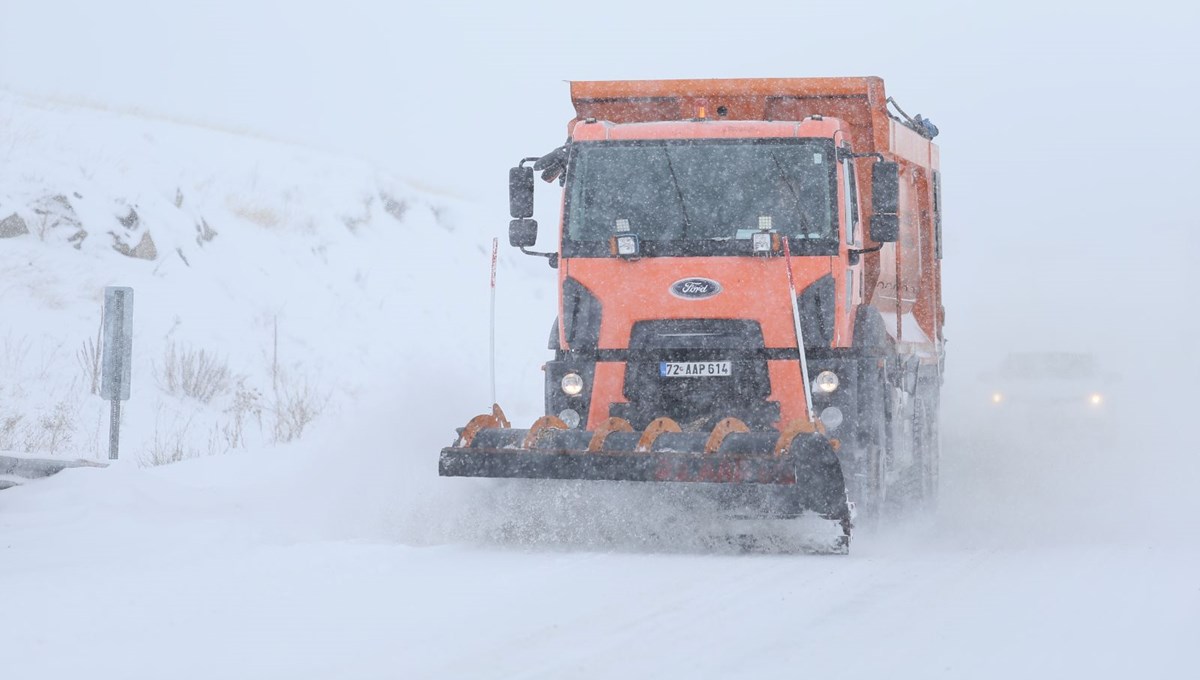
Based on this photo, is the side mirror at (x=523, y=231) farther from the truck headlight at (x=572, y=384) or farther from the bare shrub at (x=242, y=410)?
the bare shrub at (x=242, y=410)

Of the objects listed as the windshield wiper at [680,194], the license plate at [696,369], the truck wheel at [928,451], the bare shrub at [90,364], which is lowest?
the truck wheel at [928,451]

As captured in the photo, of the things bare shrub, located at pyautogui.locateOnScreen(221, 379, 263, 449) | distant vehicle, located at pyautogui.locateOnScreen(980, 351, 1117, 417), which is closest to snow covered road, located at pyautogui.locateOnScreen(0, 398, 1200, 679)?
bare shrub, located at pyautogui.locateOnScreen(221, 379, 263, 449)

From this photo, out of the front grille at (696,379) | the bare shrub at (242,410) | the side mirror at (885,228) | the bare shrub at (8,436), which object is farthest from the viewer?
the bare shrub at (242,410)

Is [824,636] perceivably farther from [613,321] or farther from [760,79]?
[760,79]

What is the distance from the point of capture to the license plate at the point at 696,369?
9742 millimetres

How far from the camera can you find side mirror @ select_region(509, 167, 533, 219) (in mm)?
10617

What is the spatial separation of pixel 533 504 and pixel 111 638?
352 centimetres

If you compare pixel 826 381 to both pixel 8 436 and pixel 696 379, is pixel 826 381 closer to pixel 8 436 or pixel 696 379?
pixel 696 379

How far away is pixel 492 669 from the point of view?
17.2 ft

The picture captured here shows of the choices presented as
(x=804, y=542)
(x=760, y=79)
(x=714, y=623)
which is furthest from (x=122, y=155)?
(x=714, y=623)

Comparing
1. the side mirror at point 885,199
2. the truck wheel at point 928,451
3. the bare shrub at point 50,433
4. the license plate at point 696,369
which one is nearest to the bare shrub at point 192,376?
the bare shrub at point 50,433

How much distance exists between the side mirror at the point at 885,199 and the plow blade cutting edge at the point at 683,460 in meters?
1.93

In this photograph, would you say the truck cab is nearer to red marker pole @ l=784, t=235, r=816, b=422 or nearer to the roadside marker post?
red marker pole @ l=784, t=235, r=816, b=422

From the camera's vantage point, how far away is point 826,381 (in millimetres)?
9641
